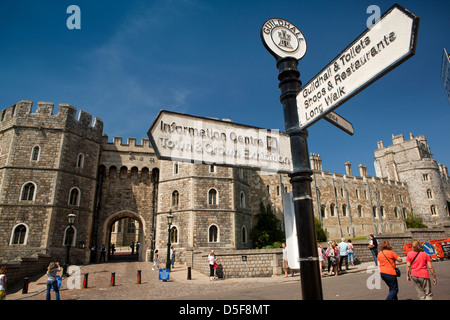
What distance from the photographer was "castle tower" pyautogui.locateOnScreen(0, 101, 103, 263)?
19.0 metres

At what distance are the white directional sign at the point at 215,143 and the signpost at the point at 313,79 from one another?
26 centimetres

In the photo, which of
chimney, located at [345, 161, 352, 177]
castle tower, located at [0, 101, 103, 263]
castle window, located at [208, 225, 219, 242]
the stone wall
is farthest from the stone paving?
chimney, located at [345, 161, 352, 177]

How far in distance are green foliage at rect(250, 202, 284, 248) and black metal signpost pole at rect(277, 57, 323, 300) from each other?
23188 mm

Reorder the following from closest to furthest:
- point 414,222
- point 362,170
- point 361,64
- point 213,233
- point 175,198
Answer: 1. point 361,64
2. point 213,233
3. point 175,198
4. point 362,170
5. point 414,222

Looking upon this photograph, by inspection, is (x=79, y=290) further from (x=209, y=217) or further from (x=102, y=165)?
(x=102, y=165)

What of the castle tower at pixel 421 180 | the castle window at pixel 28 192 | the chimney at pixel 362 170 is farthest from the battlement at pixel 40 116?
the castle tower at pixel 421 180

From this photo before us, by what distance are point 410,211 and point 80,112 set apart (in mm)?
51142

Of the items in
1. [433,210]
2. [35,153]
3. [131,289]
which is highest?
[35,153]

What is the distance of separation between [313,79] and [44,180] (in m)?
23.0

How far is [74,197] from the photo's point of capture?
21.6 metres

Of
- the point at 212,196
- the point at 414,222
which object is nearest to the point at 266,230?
the point at 212,196

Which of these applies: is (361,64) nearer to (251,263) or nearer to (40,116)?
(251,263)

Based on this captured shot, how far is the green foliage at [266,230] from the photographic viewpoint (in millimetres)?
24859
